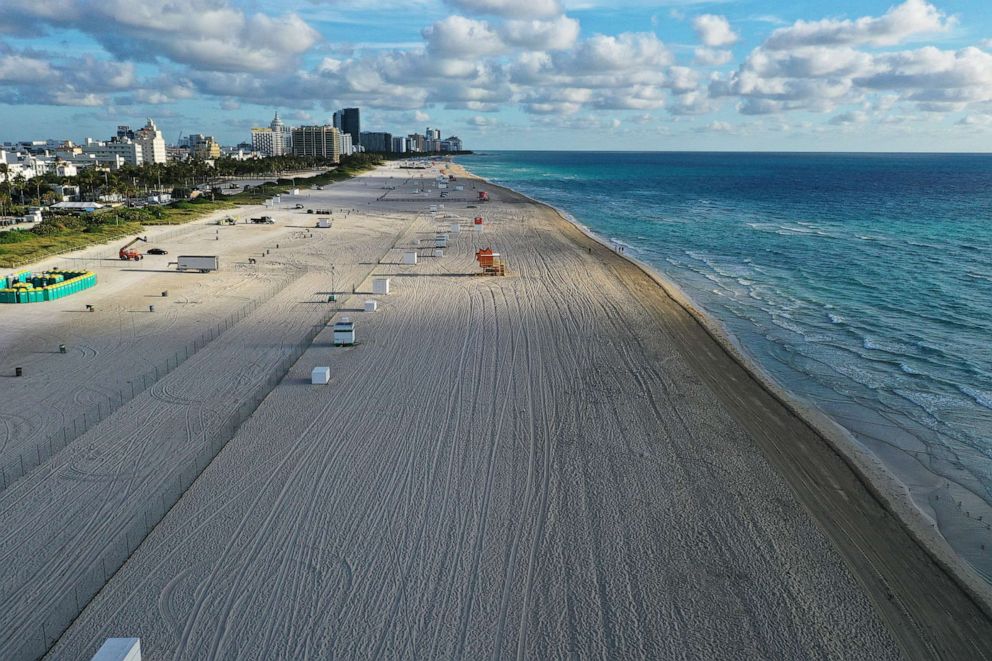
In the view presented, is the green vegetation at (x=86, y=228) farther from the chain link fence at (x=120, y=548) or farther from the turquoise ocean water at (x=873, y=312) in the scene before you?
the turquoise ocean water at (x=873, y=312)

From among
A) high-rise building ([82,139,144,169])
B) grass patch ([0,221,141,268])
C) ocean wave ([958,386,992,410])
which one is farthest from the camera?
high-rise building ([82,139,144,169])

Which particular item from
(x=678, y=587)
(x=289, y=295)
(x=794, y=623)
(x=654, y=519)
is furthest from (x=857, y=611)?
(x=289, y=295)

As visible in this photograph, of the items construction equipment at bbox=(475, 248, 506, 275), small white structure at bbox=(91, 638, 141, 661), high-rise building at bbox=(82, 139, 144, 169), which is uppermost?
high-rise building at bbox=(82, 139, 144, 169)

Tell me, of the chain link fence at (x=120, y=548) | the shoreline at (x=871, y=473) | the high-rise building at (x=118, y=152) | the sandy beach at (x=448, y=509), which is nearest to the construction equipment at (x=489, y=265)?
the sandy beach at (x=448, y=509)

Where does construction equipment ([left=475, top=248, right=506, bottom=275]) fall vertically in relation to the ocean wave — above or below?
above

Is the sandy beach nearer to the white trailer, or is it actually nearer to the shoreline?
the shoreline

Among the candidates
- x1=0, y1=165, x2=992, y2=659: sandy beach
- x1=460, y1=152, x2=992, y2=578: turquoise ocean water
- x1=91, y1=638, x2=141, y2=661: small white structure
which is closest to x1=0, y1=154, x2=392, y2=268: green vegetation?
x1=0, y1=165, x2=992, y2=659: sandy beach

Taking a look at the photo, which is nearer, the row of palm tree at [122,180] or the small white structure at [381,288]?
the small white structure at [381,288]

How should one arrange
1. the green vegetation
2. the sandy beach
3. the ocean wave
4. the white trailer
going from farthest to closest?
the green vegetation, the white trailer, the ocean wave, the sandy beach

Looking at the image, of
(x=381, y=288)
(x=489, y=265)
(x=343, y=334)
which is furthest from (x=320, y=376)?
(x=489, y=265)
